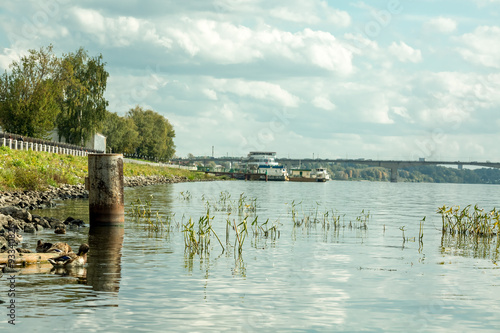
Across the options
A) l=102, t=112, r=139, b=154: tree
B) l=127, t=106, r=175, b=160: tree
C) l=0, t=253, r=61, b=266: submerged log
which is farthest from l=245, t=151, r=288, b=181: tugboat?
l=0, t=253, r=61, b=266: submerged log

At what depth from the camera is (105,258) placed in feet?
51.0

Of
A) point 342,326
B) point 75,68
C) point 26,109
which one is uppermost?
point 75,68

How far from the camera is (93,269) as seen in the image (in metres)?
13.8

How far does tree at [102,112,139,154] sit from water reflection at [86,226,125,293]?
299ft

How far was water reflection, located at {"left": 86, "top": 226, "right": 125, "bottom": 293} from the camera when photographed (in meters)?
12.2

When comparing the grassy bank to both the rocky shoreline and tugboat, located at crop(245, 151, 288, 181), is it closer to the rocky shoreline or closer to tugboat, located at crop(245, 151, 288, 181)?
the rocky shoreline

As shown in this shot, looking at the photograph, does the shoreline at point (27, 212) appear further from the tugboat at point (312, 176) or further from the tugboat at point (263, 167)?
the tugboat at point (312, 176)

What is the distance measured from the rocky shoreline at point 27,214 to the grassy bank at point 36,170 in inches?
36.3

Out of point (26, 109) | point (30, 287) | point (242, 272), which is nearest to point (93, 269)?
point (30, 287)

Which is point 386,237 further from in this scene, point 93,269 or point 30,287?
point 30,287

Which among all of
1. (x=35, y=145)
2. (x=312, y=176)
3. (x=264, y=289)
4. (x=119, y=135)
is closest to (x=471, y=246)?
(x=264, y=289)

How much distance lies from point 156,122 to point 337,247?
126 m

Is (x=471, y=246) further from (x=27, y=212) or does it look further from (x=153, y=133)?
(x=153, y=133)

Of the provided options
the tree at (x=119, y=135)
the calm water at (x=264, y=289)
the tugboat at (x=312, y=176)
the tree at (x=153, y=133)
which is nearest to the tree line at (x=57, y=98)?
the tree at (x=119, y=135)
